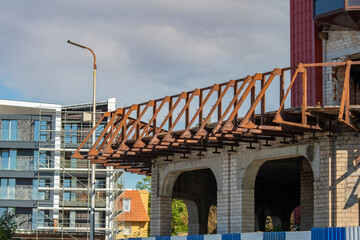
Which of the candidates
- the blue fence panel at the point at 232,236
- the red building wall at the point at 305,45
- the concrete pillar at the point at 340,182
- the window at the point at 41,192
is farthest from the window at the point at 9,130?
A: the blue fence panel at the point at 232,236

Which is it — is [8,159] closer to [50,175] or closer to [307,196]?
[50,175]

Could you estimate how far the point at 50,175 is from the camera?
68.9 m

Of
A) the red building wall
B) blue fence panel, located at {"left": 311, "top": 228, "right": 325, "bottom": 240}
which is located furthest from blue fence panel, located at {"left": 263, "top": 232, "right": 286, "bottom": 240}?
the red building wall

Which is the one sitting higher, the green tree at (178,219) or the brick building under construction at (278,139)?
the brick building under construction at (278,139)

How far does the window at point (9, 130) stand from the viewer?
7000 centimetres

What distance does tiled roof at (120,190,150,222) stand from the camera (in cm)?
8154

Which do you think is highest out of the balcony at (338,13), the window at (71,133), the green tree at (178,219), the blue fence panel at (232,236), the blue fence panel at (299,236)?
the balcony at (338,13)

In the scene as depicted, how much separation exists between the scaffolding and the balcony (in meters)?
37.8

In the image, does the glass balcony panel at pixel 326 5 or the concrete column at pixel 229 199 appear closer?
the glass balcony panel at pixel 326 5

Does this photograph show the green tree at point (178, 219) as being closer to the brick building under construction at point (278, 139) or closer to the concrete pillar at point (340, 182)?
the brick building under construction at point (278, 139)

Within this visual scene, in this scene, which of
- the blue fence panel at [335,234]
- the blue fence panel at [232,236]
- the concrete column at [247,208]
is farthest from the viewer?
the concrete column at [247,208]

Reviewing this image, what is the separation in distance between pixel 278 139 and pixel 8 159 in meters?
43.9

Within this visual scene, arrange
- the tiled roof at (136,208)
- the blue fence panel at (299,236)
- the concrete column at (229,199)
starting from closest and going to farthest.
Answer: the blue fence panel at (299,236), the concrete column at (229,199), the tiled roof at (136,208)

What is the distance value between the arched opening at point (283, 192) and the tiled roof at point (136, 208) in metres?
32.8
